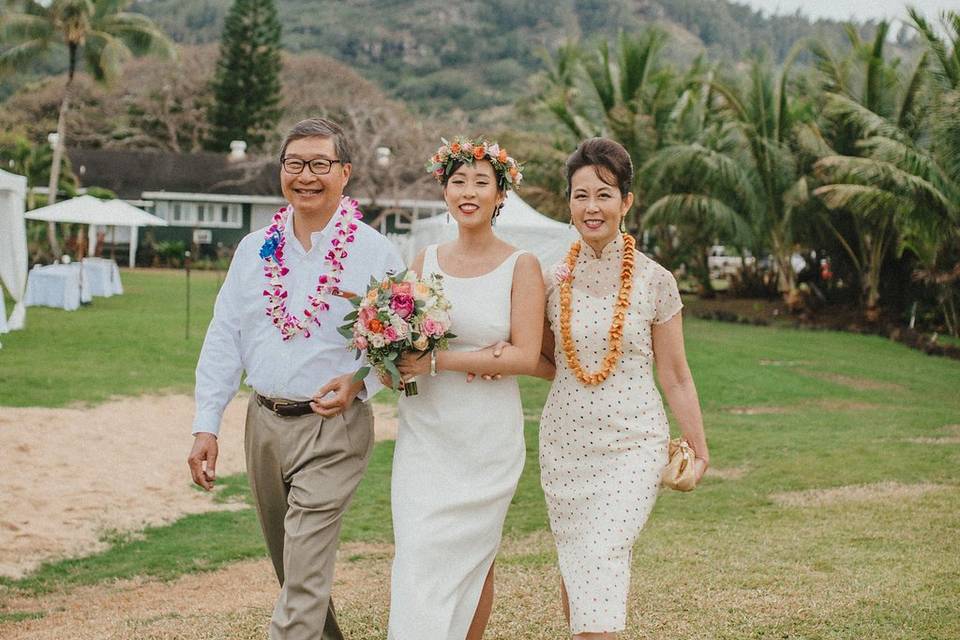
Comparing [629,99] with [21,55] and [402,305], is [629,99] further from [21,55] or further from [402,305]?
[402,305]

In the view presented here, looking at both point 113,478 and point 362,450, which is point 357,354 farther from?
point 113,478

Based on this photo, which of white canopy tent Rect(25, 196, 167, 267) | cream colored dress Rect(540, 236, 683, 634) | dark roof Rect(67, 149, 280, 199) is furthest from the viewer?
dark roof Rect(67, 149, 280, 199)

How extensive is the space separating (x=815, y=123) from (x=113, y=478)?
77.9 ft

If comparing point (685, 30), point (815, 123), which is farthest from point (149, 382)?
point (685, 30)

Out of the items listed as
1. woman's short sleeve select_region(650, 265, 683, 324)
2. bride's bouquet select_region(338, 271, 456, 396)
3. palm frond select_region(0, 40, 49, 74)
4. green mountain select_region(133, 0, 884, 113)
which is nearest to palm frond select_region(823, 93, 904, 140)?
woman's short sleeve select_region(650, 265, 683, 324)

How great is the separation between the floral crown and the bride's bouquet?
512 millimetres

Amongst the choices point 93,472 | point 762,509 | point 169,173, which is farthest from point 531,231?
point 169,173

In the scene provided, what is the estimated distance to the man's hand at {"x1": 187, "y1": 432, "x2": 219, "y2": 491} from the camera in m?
Result: 3.96

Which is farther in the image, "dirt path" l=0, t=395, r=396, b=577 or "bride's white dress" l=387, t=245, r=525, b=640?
"dirt path" l=0, t=395, r=396, b=577

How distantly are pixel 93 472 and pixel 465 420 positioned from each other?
671 cm

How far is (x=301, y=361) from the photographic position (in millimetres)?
3896

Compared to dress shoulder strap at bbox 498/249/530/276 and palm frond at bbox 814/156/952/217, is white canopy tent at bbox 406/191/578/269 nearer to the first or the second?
palm frond at bbox 814/156/952/217

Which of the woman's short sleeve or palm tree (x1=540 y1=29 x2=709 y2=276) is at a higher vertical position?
palm tree (x1=540 y1=29 x2=709 y2=276)

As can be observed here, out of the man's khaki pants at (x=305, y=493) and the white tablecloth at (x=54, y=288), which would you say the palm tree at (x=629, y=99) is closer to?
the white tablecloth at (x=54, y=288)
